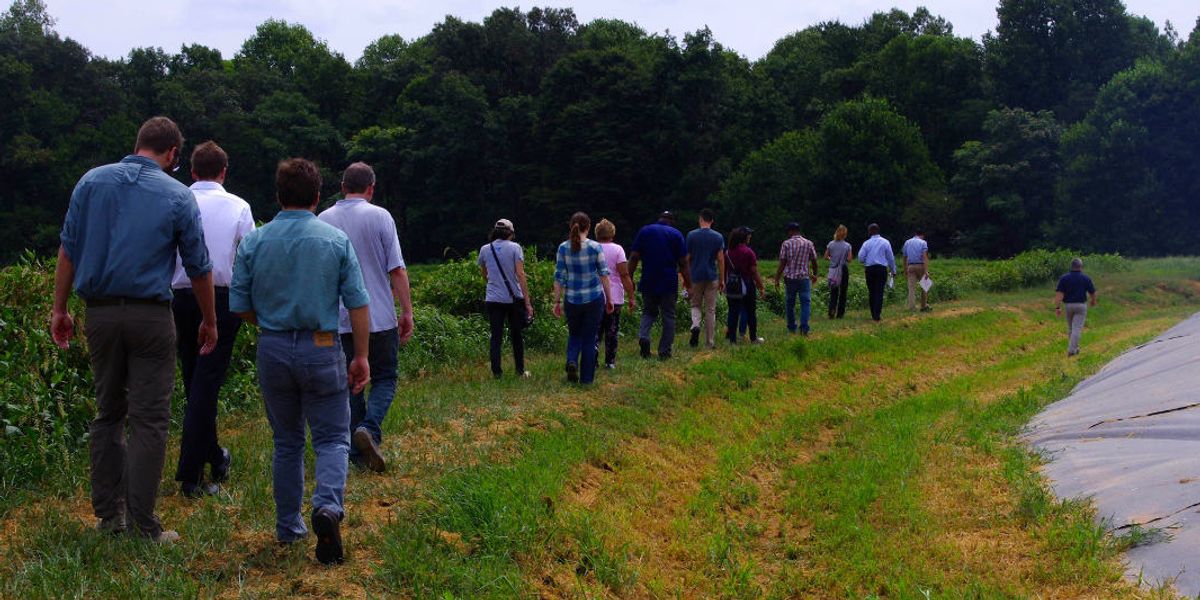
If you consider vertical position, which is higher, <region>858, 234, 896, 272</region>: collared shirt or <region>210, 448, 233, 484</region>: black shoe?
<region>858, 234, 896, 272</region>: collared shirt

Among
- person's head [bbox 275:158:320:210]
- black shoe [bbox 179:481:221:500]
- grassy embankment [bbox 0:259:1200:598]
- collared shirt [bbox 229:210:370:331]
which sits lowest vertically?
grassy embankment [bbox 0:259:1200:598]

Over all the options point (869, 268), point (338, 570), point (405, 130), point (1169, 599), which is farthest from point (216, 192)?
point (405, 130)

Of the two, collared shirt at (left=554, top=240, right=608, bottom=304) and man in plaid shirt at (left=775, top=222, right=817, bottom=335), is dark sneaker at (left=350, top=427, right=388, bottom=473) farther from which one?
man in plaid shirt at (left=775, top=222, right=817, bottom=335)

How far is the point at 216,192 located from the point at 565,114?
57.5m

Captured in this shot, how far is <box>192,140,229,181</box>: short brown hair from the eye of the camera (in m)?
5.77

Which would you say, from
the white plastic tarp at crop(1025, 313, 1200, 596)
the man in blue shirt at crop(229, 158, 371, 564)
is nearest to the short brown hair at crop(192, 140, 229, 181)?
the man in blue shirt at crop(229, 158, 371, 564)

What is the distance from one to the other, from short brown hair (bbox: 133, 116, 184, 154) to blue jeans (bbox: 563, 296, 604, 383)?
5.26 meters

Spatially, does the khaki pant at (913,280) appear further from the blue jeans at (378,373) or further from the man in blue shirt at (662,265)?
the blue jeans at (378,373)

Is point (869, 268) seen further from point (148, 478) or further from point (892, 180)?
point (892, 180)

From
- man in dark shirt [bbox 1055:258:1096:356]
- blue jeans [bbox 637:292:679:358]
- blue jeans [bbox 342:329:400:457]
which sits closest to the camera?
blue jeans [bbox 342:329:400:457]

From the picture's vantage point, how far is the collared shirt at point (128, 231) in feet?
15.6

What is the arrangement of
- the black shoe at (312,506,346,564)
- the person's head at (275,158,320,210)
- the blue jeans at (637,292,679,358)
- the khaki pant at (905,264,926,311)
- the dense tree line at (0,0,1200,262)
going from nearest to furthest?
the black shoe at (312,506,346,564) → the person's head at (275,158,320,210) → the blue jeans at (637,292,679,358) → the khaki pant at (905,264,926,311) → the dense tree line at (0,0,1200,262)

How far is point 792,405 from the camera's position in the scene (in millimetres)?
11648

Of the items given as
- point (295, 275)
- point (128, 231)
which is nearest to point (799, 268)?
point (295, 275)
